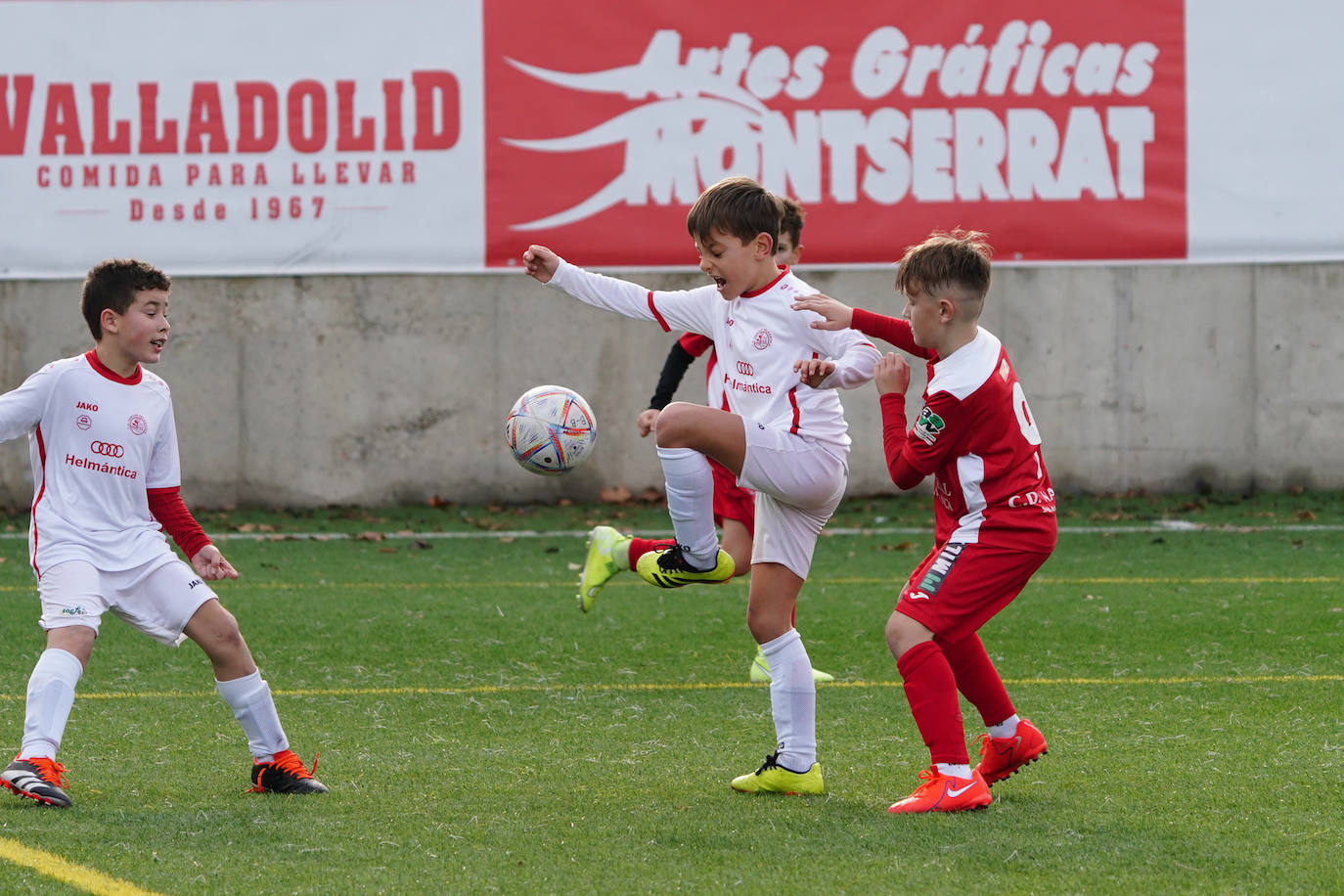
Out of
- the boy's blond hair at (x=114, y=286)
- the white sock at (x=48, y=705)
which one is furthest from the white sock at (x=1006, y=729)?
the boy's blond hair at (x=114, y=286)

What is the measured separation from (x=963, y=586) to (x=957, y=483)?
0.97 feet

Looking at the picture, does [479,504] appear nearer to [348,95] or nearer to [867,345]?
[348,95]

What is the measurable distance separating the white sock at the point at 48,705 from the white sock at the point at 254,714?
0.42 meters

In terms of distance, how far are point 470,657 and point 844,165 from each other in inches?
263

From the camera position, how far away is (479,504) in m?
12.9

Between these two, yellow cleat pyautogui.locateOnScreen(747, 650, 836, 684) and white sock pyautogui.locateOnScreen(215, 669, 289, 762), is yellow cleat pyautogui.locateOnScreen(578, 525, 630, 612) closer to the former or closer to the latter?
yellow cleat pyautogui.locateOnScreen(747, 650, 836, 684)

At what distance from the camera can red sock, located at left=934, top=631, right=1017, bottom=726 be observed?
465 centimetres

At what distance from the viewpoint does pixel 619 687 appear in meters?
6.34

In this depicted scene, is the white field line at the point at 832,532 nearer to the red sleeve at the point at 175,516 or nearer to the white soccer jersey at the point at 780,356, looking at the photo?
the white soccer jersey at the point at 780,356

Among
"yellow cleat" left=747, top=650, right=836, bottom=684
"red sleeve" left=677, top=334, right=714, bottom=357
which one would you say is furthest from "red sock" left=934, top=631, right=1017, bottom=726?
"red sleeve" left=677, top=334, right=714, bottom=357

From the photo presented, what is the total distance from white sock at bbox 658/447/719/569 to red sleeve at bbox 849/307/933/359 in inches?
24.7

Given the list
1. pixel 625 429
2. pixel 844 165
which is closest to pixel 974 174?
pixel 844 165

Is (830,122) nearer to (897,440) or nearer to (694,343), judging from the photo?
(694,343)

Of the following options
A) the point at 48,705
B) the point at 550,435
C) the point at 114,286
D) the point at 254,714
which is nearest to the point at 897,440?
the point at 550,435
